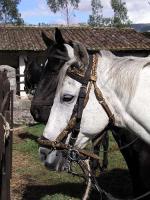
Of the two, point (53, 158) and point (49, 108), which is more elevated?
point (49, 108)

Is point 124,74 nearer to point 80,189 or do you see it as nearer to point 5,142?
point 5,142

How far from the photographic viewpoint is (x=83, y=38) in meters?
26.8

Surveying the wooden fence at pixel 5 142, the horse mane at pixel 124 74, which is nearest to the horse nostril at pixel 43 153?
the horse mane at pixel 124 74

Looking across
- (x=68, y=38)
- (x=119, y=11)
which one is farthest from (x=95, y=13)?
(x=68, y=38)

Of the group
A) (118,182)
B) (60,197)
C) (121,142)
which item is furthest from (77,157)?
(118,182)

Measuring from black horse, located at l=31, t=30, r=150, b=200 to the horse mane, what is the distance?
1.06 feet

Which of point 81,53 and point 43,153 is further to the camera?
point 43,153

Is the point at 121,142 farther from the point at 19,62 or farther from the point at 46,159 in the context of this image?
the point at 19,62

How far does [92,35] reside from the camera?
27906 mm

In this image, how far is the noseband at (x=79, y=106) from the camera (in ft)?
9.34

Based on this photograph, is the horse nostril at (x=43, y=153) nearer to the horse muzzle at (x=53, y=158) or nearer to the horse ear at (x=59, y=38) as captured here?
the horse muzzle at (x=53, y=158)

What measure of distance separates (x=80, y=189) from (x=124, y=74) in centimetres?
350

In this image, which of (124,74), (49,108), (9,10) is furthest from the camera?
(9,10)

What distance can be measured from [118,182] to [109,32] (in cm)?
2365
